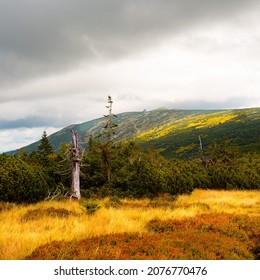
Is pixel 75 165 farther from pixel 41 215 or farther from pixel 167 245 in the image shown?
pixel 167 245

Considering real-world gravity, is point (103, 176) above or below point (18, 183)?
below

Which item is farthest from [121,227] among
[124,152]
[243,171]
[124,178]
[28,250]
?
[243,171]

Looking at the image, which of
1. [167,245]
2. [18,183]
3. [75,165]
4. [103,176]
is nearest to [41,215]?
[18,183]

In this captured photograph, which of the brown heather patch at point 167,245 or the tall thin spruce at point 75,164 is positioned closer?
the brown heather patch at point 167,245

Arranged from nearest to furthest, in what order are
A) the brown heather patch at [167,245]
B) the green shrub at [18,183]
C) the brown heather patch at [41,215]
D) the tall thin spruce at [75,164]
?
1. the brown heather patch at [167,245]
2. the brown heather patch at [41,215]
3. the green shrub at [18,183]
4. the tall thin spruce at [75,164]

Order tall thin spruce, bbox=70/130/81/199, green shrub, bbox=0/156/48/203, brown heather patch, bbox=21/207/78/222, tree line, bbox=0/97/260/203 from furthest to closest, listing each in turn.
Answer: tall thin spruce, bbox=70/130/81/199
tree line, bbox=0/97/260/203
green shrub, bbox=0/156/48/203
brown heather patch, bbox=21/207/78/222

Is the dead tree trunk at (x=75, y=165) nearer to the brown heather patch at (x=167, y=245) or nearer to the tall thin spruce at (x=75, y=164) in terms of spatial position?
the tall thin spruce at (x=75, y=164)

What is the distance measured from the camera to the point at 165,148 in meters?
198

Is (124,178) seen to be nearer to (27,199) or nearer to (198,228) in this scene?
(27,199)

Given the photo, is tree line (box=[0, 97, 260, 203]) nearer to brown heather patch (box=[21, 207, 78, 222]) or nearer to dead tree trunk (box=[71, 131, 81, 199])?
dead tree trunk (box=[71, 131, 81, 199])

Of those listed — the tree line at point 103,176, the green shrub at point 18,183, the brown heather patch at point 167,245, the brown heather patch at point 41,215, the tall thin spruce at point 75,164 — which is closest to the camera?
the brown heather patch at point 167,245

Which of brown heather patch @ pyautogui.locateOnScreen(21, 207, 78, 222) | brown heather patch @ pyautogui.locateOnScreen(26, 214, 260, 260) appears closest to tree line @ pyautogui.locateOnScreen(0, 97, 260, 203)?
brown heather patch @ pyautogui.locateOnScreen(21, 207, 78, 222)

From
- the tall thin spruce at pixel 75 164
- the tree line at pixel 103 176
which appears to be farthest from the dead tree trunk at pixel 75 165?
the tree line at pixel 103 176

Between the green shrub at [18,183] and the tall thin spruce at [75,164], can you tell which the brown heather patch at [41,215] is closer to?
the green shrub at [18,183]
